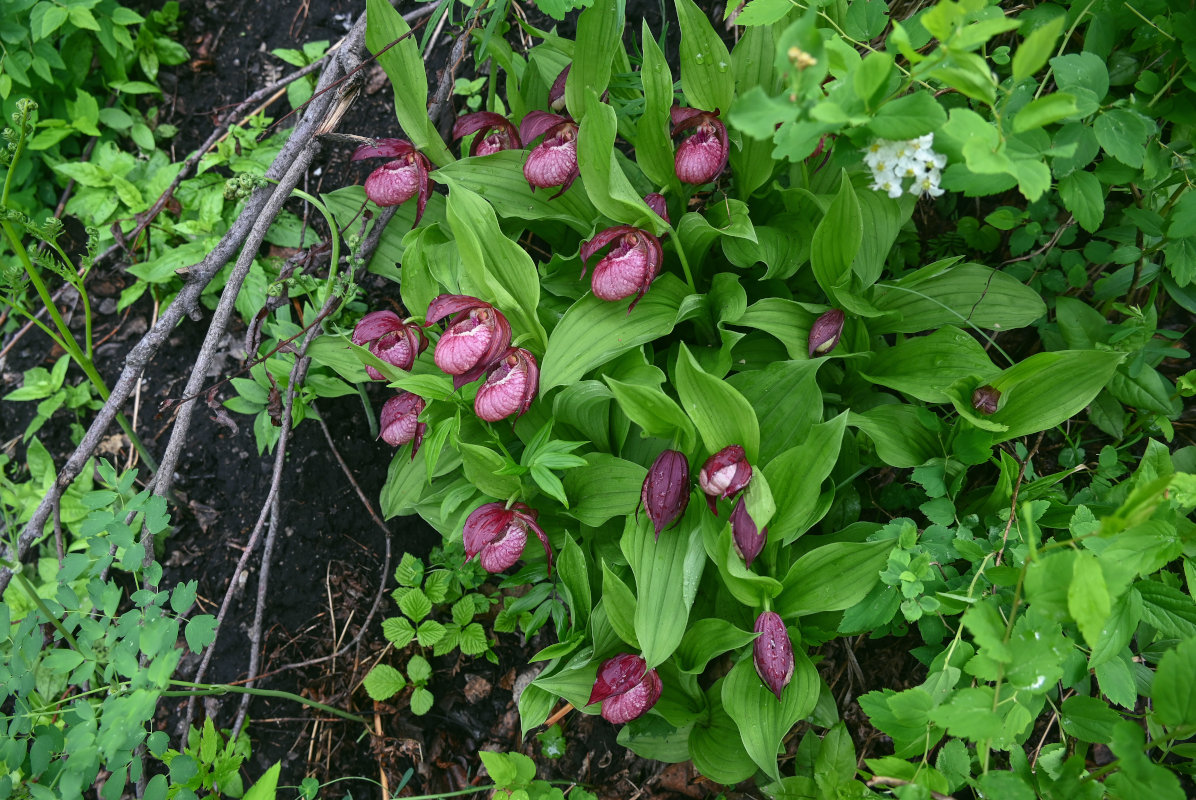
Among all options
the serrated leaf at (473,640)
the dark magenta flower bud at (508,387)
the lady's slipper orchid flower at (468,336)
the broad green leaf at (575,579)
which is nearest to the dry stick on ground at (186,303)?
the lady's slipper orchid flower at (468,336)

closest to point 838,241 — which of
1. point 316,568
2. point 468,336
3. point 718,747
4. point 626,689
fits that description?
point 468,336

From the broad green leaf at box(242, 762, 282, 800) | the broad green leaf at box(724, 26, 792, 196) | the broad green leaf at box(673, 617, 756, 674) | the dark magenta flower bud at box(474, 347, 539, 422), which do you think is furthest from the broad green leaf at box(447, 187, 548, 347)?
the broad green leaf at box(242, 762, 282, 800)

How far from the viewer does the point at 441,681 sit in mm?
1915

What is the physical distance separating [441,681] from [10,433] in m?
1.77

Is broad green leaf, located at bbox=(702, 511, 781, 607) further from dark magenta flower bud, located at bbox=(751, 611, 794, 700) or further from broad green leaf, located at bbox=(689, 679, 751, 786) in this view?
broad green leaf, located at bbox=(689, 679, 751, 786)

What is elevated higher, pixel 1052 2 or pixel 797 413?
pixel 1052 2

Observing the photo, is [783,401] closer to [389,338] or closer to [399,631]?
[389,338]

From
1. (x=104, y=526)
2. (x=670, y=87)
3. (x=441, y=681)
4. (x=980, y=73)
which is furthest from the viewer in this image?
(x=441, y=681)

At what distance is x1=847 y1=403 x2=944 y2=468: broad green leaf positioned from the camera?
1414mm

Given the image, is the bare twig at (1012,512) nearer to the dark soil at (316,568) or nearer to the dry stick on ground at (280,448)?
the dark soil at (316,568)

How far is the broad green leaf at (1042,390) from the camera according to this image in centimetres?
130

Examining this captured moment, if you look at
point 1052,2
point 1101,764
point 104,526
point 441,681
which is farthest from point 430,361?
point 1101,764

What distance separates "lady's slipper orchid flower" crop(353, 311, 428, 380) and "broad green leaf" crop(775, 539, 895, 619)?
0.97 m

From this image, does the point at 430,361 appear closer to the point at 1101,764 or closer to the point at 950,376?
the point at 950,376
